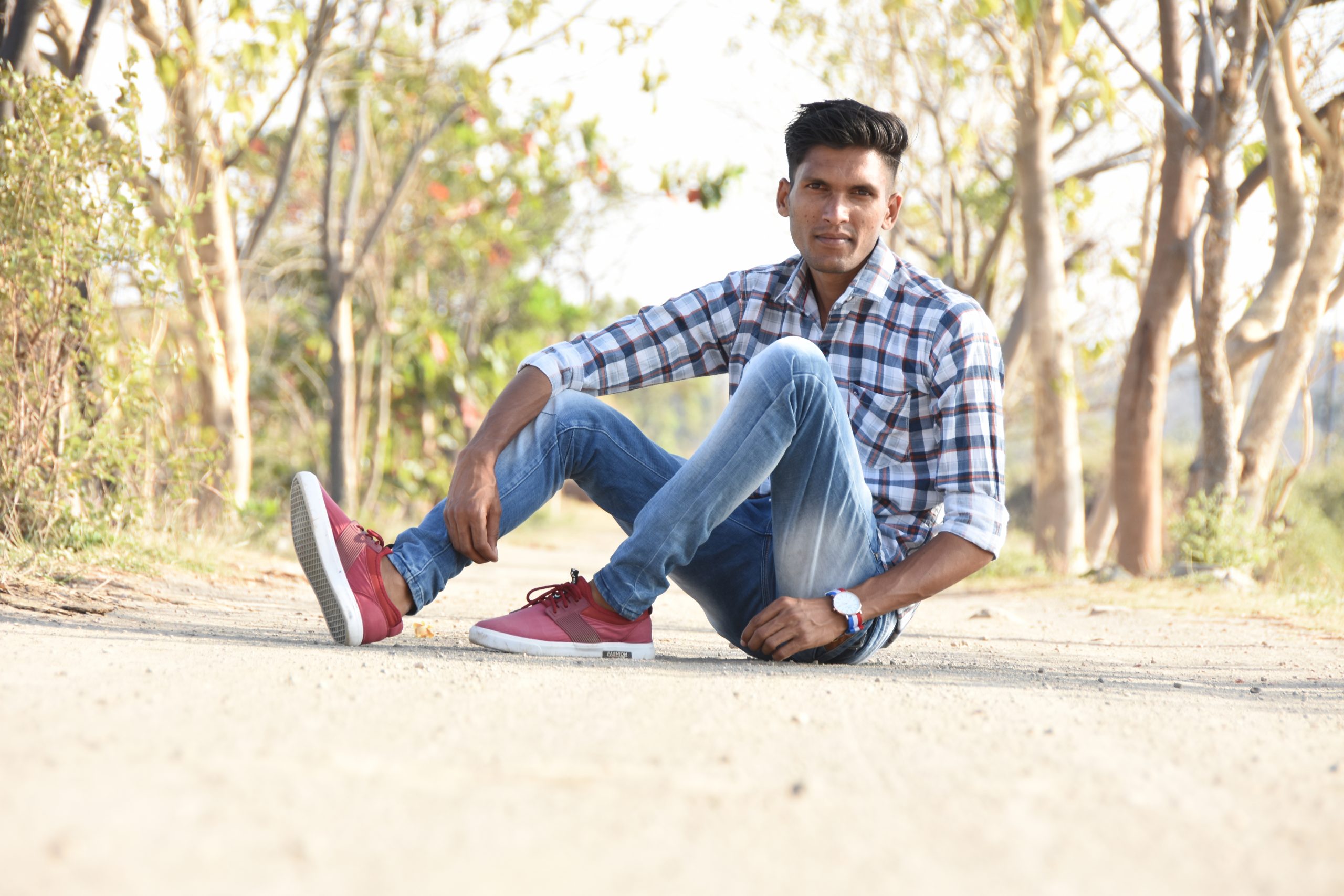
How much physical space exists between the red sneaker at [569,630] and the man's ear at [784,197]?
3.60 ft

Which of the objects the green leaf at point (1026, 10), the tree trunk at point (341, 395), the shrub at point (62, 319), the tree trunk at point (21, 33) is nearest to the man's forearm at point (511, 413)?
the shrub at point (62, 319)

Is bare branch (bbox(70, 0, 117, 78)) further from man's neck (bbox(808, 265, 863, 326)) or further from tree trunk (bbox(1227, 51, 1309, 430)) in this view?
tree trunk (bbox(1227, 51, 1309, 430))

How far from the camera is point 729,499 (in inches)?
97.9

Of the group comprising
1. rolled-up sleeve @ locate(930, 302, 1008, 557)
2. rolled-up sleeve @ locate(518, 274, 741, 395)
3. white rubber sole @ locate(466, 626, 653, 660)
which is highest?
rolled-up sleeve @ locate(518, 274, 741, 395)

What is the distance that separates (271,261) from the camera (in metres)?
10.7

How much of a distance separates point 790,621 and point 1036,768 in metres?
→ 0.96

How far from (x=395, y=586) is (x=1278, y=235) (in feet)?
19.4

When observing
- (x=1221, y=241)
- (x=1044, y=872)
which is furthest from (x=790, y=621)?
(x=1221, y=241)

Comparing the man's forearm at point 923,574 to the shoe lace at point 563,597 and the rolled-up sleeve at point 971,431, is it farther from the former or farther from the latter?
the shoe lace at point 563,597

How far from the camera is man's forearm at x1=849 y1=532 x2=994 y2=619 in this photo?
2527 mm

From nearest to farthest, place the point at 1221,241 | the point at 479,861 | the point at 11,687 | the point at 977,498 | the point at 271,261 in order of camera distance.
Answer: the point at 479,861, the point at 11,687, the point at 977,498, the point at 1221,241, the point at 271,261

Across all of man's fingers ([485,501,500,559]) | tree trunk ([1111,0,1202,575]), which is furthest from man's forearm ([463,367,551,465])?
tree trunk ([1111,0,1202,575])

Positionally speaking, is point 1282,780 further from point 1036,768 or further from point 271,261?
point 271,261

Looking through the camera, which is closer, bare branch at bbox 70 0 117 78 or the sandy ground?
the sandy ground
